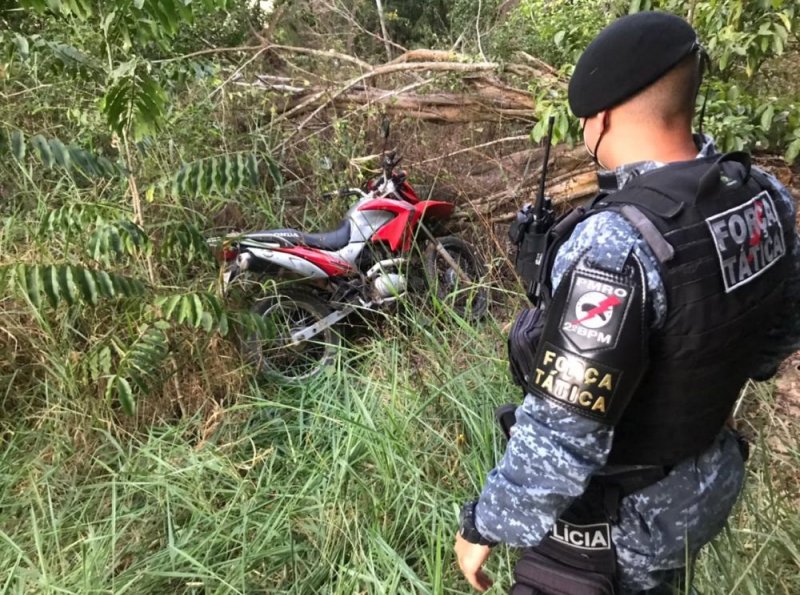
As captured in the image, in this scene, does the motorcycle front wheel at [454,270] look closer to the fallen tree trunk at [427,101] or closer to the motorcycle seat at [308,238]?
the motorcycle seat at [308,238]

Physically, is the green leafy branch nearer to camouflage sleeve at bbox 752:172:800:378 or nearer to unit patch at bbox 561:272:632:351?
unit patch at bbox 561:272:632:351

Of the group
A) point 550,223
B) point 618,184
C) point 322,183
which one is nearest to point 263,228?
point 322,183

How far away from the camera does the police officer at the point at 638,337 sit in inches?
36.0

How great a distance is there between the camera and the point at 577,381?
3.01 ft

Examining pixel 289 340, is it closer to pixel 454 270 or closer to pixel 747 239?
pixel 454 270

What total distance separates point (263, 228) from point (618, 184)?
9.61 ft

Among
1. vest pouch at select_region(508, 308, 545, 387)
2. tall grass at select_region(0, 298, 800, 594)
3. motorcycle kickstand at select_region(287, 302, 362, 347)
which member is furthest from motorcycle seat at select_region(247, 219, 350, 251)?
vest pouch at select_region(508, 308, 545, 387)

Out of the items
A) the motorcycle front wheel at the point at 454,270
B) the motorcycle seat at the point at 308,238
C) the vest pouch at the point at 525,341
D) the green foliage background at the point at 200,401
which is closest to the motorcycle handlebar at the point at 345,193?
the motorcycle seat at the point at 308,238

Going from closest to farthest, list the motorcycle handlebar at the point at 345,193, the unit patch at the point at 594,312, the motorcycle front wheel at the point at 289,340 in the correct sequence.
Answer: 1. the unit patch at the point at 594,312
2. the motorcycle front wheel at the point at 289,340
3. the motorcycle handlebar at the point at 345,193

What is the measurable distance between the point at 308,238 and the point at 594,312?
263 centimetres

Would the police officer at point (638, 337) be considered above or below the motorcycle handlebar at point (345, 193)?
above

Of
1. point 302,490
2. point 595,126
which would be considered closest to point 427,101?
point 302,490

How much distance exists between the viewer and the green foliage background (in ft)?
6.17

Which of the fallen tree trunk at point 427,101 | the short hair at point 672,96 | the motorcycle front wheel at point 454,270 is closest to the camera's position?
the short hair at point 672,96
